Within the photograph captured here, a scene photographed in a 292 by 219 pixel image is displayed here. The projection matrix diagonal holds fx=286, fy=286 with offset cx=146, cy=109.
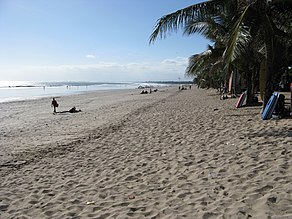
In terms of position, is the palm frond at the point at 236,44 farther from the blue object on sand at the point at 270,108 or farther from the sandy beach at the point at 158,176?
the blue object on sand at the point at 270,108

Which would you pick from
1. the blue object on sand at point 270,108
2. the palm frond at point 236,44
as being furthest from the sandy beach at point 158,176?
the palm frond at point 236,44

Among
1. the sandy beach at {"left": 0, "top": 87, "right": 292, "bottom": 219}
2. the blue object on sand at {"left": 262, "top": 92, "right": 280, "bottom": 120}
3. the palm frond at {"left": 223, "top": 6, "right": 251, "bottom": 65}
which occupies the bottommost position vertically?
the sandy beach at {"left": 0, "top": 87, "right": 292, "bottom": 219}

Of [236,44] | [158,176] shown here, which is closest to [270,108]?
Result: [236,44]

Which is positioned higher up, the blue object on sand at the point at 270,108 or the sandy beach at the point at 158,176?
the blue object on sand at the point at 270,108

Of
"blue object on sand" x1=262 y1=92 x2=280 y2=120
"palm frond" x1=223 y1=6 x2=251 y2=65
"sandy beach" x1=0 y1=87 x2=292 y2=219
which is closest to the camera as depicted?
"sandy beach" x1=0 y1=87 x2=292 y2=219

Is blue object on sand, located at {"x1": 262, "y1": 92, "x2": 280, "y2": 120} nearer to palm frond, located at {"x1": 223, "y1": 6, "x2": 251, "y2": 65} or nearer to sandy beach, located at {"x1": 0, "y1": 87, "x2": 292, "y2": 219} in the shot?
sandy beach, located at {"x1": 0, "y1": 87, "x2": 292, "y2": 219}

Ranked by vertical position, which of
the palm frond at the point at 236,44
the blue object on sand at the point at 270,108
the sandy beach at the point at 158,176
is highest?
the palm frond at the point at 236,44

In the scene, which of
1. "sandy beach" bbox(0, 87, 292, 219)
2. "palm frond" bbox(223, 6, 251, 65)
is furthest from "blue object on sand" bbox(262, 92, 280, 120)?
"palm frond" bbox(223, 6, 251, 65)

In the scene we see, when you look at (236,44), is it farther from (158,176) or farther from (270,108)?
(158,176)

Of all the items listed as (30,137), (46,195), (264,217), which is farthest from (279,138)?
(30,137)

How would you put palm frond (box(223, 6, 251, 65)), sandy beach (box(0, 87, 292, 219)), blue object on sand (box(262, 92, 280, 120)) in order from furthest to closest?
blue object on sand (box(262, 92, 280, 120)), palm frond (box(223, 6, 251, 65)), sandy beach (box(0, 87, 292, 219))

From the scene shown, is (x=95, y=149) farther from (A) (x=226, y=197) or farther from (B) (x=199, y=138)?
(A) (x=226, y=197)

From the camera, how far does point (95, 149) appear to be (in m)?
7.50

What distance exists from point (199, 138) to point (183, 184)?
10.4 feet
